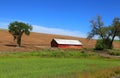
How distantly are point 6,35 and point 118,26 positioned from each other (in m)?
47.4

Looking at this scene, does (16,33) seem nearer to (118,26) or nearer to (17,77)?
(118,26)

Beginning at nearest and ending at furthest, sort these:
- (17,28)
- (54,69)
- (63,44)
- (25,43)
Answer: (54,69) < (17,28) < (63,44) < (25,43)

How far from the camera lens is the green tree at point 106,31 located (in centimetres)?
9556

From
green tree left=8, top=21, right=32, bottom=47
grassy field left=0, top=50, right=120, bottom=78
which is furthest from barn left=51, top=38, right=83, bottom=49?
grassy field left=0, top=50, right=120, bottom=78

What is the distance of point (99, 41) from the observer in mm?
94625

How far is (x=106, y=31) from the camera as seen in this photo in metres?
96.7

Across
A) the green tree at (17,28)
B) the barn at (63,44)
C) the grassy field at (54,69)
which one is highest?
the green tree at (17,28)

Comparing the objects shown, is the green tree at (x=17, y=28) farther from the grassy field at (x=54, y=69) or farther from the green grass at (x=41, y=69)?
the green grass at (x=41, y=69)

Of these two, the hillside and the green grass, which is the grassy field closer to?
the green grass

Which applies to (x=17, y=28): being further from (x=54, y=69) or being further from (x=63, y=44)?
(x=54, y=69)

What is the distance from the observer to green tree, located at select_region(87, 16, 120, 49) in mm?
95562

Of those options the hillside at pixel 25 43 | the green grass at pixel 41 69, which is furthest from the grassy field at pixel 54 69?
the hillside at pixel 25 43

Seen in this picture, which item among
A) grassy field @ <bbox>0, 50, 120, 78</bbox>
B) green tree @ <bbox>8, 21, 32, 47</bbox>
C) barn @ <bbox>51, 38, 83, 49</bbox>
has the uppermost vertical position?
green tree @ <bbox>8, 21, 32, 47</bbox>

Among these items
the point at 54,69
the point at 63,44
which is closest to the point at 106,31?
the point at 63,44
